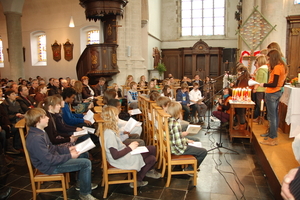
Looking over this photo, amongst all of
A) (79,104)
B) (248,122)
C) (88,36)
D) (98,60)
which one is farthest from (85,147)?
(88,36)

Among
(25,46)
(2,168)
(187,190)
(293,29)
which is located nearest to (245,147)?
(187,190)

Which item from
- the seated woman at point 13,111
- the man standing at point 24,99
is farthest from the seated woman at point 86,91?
the seated woman at point 13,111

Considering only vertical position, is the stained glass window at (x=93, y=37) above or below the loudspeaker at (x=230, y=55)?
above

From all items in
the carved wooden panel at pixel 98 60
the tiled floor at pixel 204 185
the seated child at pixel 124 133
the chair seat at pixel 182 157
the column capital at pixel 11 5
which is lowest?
the tiled floor at pixel 204 185

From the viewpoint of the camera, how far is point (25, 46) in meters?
16.3

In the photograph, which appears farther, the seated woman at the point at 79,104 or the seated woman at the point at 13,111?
the seated woman at the point at 79,104

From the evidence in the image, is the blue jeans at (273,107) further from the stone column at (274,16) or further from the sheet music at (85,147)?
the stone column at (274,16)

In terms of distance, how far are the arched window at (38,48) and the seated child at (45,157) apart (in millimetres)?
14654

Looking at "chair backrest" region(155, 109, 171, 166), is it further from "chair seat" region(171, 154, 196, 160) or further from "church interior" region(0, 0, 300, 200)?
"church interior" region(0, 0, 300, 200)

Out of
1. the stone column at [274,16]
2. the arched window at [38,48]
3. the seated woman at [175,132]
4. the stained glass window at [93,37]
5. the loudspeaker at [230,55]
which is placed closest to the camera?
the seated woman at [175,132]

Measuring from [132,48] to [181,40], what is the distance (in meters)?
7.78

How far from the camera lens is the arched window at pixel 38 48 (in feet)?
52.9

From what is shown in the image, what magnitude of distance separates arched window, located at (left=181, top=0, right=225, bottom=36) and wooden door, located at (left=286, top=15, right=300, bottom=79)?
22.1 ft

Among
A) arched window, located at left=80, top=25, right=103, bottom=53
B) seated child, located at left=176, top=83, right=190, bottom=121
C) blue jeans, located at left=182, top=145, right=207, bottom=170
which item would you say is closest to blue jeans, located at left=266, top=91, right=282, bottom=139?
blue jeans, located at left=182, top=145, right=207, bottom=170
